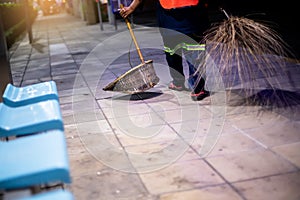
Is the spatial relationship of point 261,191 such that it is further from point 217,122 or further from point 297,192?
point 217,122

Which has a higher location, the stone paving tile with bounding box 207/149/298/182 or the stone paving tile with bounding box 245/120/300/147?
the stone paving tile with bounding box 245/120/300/147

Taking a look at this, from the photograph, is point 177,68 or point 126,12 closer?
point 126,12

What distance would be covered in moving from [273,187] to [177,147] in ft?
3.80

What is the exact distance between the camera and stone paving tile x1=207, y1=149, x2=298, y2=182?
3.12 metres

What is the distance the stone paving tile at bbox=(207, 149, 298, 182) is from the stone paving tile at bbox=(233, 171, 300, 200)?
0.08m

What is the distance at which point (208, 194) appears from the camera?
9.43ft

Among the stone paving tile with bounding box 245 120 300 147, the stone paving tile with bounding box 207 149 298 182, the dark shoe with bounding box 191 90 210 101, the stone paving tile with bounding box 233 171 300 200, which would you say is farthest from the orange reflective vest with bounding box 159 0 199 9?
the stone paving tile with bounding box 233 171 300 200

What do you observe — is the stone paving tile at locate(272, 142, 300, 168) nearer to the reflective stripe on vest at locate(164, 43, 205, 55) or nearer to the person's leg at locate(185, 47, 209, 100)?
the person's leg at locate(185, 47, 209, 100)

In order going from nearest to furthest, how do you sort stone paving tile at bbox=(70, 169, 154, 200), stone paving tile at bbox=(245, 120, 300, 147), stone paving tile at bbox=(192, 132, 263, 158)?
stone paving tile at bbox=(70, 169, 154, 200)
stone paving tile at bbox=(192, 132, 263, 158)
stone paving tile at bbox=(245, 120, 300, 147)

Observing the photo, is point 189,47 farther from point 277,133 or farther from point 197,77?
point 277,133

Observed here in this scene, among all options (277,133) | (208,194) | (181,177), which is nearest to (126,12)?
(277,133)

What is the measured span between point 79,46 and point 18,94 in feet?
32.5

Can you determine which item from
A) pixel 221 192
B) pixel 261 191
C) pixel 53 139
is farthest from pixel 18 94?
pixel 261 191

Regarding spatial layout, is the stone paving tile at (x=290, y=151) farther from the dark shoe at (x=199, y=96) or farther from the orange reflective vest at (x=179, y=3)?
the orange reflective vest at (x=179, y=3)
